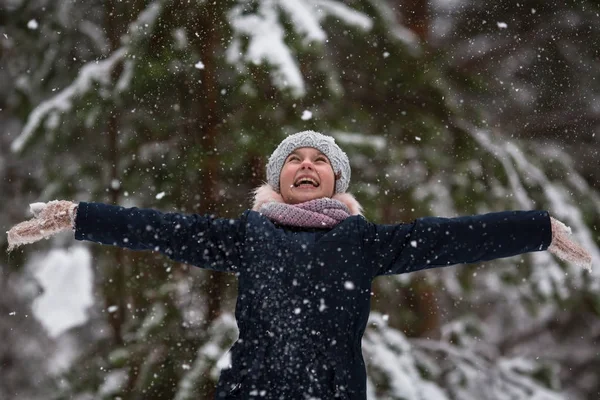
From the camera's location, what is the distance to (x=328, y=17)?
15.6ft

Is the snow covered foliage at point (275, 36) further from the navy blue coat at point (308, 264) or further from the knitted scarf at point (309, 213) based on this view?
the navy blue coat at point (308, 264)

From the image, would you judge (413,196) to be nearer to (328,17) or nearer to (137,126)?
(328,17)

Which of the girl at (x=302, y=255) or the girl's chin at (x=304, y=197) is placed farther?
the girl's chin at (x=304, y=197)

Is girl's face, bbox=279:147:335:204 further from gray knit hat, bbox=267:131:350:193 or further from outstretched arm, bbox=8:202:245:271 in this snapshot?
outstretched arm, bbox=8:202:245:271

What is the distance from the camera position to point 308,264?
276 cm

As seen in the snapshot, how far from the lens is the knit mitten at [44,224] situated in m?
2.79

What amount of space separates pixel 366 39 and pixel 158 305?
2.18 m

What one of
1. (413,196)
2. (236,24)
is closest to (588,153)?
(413,196)

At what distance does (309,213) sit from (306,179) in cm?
28

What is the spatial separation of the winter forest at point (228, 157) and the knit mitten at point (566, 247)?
1795 mm

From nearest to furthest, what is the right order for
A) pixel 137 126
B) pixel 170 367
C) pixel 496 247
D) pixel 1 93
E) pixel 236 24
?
1. pixel 496 247
2. pixel 236 24
3. pixel 170 367
4. pixel 137 126
5. pixel 1 93

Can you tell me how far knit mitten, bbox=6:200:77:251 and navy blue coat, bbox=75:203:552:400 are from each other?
0.18 feet

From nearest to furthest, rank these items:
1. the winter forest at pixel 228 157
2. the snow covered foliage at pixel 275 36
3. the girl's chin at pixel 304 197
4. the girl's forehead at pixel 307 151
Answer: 1. the girl's chin at pixel 304 197
2. the girl's forehead at pixel 307 151
3. the snow covered foliage at pixel 275 36
4. the winter forest at pixel 228 157

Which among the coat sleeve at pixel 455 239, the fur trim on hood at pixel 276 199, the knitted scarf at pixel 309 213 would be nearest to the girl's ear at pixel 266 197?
the fur trim on hood at pixel 276 199
